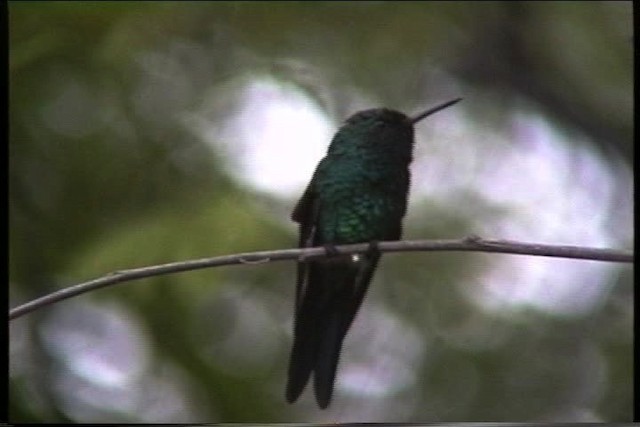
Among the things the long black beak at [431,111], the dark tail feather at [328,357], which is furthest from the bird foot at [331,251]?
the long black beak at [431,111]

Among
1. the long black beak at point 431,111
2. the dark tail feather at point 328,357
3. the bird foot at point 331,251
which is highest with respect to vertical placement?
the long black beak at point 431,111

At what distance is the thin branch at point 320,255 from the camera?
1.77 meters

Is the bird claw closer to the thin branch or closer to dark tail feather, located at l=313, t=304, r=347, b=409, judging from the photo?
the thin branch

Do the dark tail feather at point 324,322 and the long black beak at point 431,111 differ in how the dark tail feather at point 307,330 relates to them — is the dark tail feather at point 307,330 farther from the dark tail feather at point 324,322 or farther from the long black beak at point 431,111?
the long black beak at point 431,111

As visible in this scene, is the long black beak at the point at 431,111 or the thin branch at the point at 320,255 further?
the long black beak at the point at 431,111

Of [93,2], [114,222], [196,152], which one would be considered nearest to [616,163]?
[196,152]

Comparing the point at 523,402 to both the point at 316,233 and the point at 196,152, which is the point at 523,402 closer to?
the point at 316,233

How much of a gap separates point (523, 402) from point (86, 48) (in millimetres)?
1204

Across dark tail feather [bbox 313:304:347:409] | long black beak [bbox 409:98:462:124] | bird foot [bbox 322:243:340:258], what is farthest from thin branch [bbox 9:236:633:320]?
long black beak [bbox 409:98:462:124]

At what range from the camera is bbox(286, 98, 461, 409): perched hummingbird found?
1877mm

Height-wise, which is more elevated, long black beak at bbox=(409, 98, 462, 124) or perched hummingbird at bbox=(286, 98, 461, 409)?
long black beak at bbox=(409, 98, 462, 124)

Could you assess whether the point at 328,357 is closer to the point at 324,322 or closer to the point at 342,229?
the point at 324,322

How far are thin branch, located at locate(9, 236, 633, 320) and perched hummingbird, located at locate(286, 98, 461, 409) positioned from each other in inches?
0.9

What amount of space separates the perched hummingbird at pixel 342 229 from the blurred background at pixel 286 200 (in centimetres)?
3
